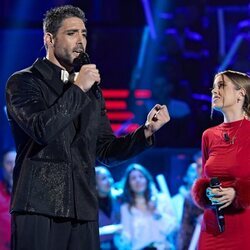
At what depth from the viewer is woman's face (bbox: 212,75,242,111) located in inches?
150

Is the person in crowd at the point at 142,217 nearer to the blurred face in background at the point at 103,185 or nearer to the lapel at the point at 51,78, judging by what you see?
the blurred face in background at the point at 103,185

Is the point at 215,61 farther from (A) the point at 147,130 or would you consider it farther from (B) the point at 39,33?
(A) the point at 147,130

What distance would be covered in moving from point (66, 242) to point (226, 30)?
6704 mm

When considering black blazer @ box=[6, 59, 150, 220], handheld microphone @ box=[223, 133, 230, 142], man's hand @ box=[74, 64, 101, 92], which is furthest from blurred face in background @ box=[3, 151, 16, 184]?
man's hand @ box=[74, 64, 101, 92]

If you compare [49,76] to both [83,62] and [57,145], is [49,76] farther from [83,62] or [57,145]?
[57,145]

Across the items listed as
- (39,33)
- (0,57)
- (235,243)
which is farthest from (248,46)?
(235,243)

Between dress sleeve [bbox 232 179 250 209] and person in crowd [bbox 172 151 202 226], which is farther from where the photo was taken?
person in crowd [bbox 172 151 202 226]

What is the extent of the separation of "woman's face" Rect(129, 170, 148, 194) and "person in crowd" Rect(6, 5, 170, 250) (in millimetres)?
3429

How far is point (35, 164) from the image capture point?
2.65 meters

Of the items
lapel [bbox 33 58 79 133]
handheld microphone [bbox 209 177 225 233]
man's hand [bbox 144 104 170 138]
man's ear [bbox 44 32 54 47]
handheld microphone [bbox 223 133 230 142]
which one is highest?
man's ear [bbox 44 32 54 47]

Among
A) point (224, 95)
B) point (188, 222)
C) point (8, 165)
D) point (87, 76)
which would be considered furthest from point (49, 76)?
point (188, 222)

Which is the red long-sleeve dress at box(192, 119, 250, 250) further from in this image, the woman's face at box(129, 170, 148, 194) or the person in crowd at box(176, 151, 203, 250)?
the woman's face at box(129, 170, 148, 194)

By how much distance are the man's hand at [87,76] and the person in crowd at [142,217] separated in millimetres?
3477

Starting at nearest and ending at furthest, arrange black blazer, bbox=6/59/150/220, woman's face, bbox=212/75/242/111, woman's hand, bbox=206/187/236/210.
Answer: black blazer, bbox=6/59/150/220
woman's hand, bbox=206/187/236/210
woman's face, bbox=212/75/242/111
